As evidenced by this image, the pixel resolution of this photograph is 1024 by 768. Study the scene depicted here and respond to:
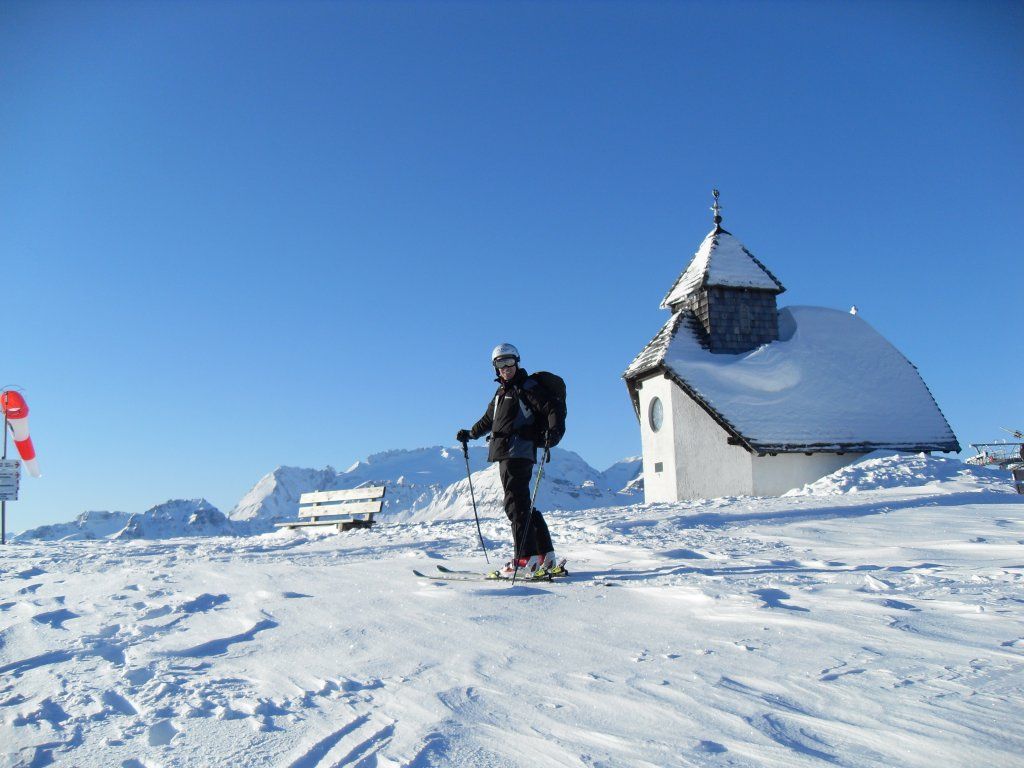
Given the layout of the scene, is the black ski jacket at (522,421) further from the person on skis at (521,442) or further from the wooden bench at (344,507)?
the wooden bench at (344,507)

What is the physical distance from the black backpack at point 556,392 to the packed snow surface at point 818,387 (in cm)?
1286

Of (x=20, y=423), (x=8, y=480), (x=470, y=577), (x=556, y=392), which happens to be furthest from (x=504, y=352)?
(x=20, y=423)

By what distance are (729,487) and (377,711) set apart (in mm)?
17222

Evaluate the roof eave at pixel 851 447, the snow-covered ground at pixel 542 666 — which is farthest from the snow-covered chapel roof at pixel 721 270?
the snow-covered ground at pixel 542 666

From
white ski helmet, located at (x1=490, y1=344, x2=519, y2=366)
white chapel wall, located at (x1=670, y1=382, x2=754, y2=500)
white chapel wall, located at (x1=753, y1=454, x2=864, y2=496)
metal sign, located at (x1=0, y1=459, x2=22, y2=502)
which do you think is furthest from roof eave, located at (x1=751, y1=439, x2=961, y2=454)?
metal sign, located at (x1=0, y1=459, x2=22, y2=502)

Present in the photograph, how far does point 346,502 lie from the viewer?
15.9 meters

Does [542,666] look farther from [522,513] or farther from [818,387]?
[818,387]

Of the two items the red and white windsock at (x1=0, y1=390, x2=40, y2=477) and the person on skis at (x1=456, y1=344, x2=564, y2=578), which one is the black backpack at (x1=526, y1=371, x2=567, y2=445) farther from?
the red and white windsock at (x1=0, y1=390, x2=40, y2=477)

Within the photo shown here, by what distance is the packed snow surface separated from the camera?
18.3 meters

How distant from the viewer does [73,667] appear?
3213mm

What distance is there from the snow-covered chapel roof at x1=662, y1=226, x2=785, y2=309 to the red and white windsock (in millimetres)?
18772

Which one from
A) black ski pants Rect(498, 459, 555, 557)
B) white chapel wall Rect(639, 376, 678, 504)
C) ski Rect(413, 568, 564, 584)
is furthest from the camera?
white chapel wall Rect(639, 376, 678, 504)

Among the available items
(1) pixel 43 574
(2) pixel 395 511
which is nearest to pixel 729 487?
(1) pixel 43 574

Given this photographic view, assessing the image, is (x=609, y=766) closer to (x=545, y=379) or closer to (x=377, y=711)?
(x=377, y=711)
